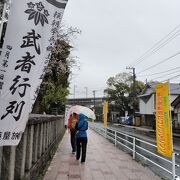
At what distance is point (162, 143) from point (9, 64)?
5.46 meters

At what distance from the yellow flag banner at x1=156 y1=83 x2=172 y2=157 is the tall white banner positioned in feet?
15.1

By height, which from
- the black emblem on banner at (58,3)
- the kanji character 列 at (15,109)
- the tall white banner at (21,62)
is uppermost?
the black emblem on banner at (58,3)

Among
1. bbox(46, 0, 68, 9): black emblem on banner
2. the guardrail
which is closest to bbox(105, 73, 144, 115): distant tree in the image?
the guardrail

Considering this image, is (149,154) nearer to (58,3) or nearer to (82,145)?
(82,145)

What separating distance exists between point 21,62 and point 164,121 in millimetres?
4965

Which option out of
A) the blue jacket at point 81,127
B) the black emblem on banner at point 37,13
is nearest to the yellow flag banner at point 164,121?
the blue jacket at point 81,127

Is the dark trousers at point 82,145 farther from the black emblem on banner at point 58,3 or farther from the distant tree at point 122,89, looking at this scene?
the distant tree at point 122,89

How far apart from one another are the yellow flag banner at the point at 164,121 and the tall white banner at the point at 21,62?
15.1 feet

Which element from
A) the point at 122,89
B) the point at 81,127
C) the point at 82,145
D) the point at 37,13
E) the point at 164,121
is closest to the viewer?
the point at 37,13

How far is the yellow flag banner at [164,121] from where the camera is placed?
748 cm

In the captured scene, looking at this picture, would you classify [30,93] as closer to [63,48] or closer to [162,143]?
[162,143]

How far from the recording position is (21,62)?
3.50m

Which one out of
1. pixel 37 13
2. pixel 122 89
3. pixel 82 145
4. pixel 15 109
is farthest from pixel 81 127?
pixel 122 89

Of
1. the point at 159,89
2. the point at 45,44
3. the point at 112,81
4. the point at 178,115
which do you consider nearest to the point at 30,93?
the point at 45,44
